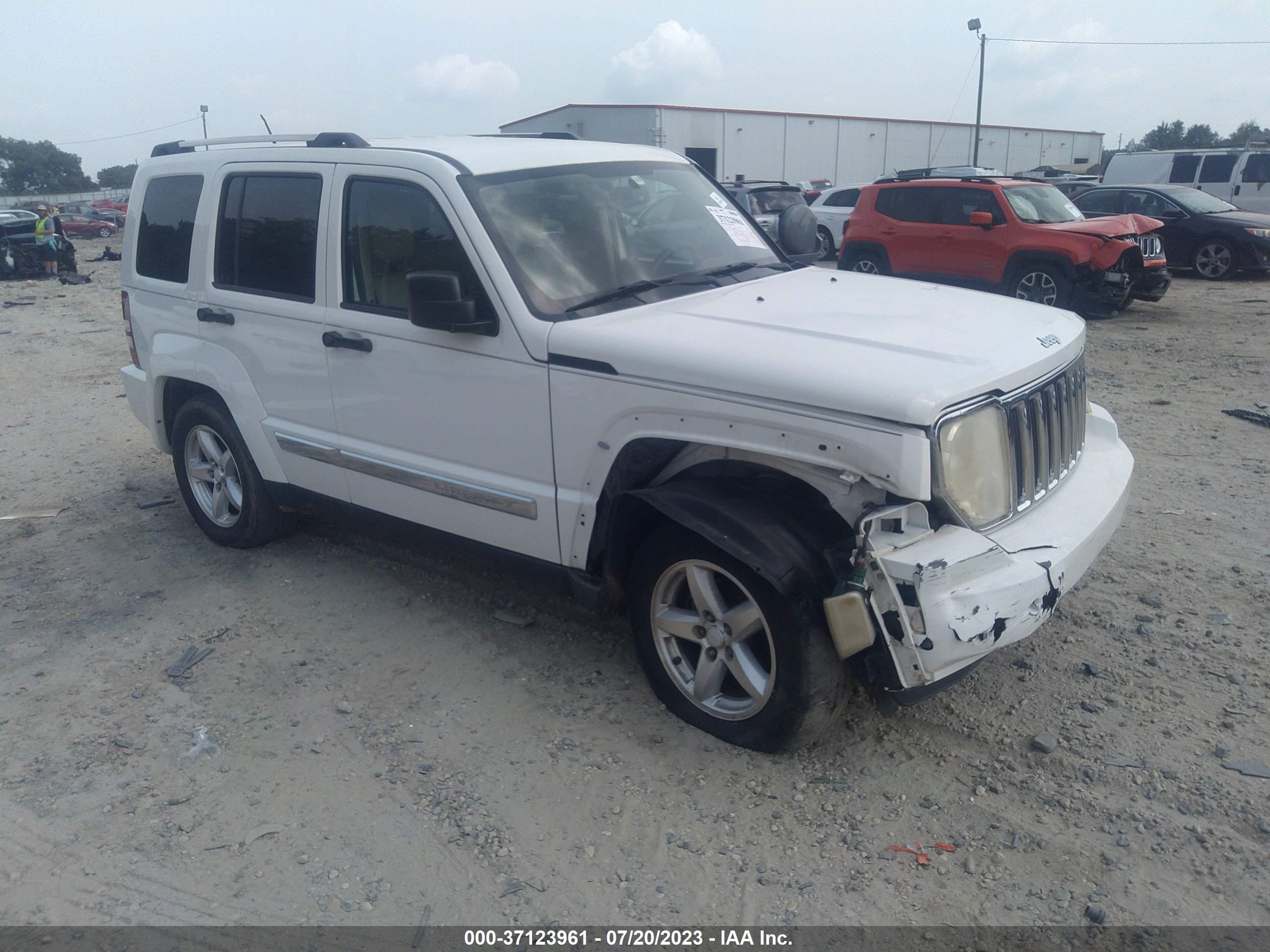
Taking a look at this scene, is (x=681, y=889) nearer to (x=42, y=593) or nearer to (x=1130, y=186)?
(x=42, y=593)

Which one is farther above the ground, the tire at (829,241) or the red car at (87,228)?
the tire at (829,241)

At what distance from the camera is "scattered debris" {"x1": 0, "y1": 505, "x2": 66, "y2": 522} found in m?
5.89

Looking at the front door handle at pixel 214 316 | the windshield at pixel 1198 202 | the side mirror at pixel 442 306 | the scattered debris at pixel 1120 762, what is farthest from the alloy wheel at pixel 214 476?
the windshield at pixel 1198 202

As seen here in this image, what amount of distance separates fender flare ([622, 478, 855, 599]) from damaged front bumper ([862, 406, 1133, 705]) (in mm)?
251

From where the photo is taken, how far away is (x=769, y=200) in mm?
17094

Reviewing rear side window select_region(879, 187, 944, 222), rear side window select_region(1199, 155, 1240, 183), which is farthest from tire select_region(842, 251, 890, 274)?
rear side window select_region(1199, 155, 1240, 183)

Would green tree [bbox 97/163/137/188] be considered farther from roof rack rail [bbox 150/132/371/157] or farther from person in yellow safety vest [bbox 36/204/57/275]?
roof rack rail [bbox 150/132/371/157]

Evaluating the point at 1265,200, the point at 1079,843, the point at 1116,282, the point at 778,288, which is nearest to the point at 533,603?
the point at 778,288

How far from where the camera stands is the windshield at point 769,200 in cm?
1689

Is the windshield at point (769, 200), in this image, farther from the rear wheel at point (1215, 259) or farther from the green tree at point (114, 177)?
the green tree at point (114, 177)

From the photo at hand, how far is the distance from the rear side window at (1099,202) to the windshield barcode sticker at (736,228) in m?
12.7

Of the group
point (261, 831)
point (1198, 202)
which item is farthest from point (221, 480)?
point (1198, 202)

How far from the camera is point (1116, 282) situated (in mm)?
10969

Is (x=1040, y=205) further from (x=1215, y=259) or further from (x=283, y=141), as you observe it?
(x=283, y=141)
